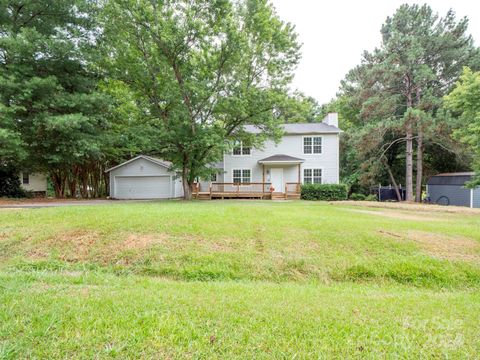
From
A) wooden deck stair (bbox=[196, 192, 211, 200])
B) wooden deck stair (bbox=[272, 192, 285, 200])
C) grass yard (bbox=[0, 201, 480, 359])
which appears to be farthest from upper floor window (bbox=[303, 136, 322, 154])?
grass yard (bbox=[0, 201, 480, 359])

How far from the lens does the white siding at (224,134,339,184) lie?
69.1ft

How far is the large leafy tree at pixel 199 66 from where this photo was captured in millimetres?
13281

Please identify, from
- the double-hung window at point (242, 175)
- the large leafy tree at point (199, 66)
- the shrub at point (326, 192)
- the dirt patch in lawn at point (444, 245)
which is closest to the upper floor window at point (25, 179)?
the large leafy tree at point (199, 66)

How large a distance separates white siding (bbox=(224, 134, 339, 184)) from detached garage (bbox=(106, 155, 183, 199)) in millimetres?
5132

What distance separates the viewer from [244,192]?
19688 millimetres

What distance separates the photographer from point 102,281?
4.09 meters

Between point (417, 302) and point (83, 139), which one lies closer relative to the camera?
point (417, 302)

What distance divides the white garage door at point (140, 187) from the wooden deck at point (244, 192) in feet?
9.29

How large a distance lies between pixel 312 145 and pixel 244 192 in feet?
23.0

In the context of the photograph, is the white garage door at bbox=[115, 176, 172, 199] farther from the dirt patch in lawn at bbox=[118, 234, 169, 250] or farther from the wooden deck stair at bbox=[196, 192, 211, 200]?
the dirt patch in lawn at bbox=[118, 234, 169, 250]

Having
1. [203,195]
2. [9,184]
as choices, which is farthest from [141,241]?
[9,184]

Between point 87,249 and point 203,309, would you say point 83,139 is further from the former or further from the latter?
point 203,309

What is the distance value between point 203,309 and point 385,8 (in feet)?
82.3

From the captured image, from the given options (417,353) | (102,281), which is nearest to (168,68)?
(102,281)
